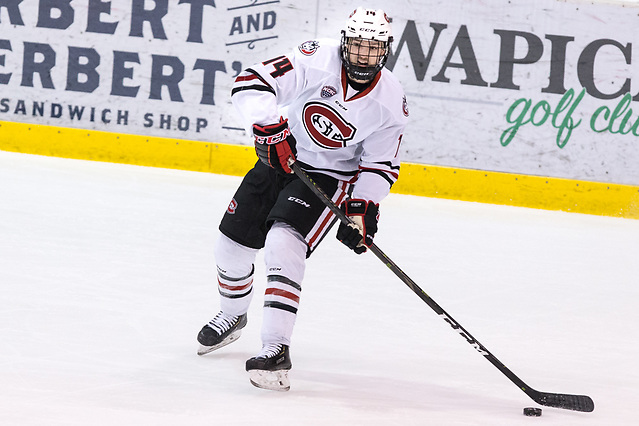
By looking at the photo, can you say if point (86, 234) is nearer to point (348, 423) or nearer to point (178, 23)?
point (348, 423)

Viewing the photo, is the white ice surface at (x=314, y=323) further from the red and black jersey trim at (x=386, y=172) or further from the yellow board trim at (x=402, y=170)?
the yellow board trim at (x=402, y=170)

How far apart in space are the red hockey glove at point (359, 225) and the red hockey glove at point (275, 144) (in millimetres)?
195

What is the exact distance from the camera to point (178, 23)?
21.2 ft

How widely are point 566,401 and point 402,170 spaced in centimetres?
400

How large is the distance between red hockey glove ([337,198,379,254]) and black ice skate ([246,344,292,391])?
32cm

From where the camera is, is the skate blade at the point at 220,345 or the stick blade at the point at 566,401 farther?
the skate blade at the point at 220,345

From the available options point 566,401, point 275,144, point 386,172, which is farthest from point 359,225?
point 566,401

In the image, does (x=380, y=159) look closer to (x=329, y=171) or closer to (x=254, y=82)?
(x=329, y=171)

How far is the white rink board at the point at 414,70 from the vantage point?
6277 millimetres

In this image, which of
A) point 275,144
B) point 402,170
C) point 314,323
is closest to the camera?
point 275,144

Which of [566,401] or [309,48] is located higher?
[309,48]

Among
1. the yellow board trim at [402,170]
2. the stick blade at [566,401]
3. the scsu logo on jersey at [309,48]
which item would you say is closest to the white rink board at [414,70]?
the yellow board trim at [402,170]

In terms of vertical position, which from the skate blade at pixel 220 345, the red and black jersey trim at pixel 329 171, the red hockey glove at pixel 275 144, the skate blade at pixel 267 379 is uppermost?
the red hockey glove at pixel 275 144

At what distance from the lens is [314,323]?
113 inches
